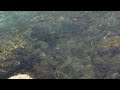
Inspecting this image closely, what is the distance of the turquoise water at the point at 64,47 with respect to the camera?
27.3ft

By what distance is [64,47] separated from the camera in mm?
9844

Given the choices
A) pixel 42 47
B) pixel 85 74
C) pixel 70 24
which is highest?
pixel 70 24

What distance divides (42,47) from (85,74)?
8.36ft

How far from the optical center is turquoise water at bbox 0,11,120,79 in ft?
27.3

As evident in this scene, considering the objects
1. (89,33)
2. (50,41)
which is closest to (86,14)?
(89,33)

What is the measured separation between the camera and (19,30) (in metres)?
11.8

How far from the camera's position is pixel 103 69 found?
829cm

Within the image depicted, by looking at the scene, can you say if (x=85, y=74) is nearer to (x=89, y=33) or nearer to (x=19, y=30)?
(x=89, y=33)

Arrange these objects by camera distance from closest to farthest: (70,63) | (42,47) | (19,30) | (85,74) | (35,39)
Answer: (85,74)
(70,63)
(42,47)
(35,39)
(19,30)
